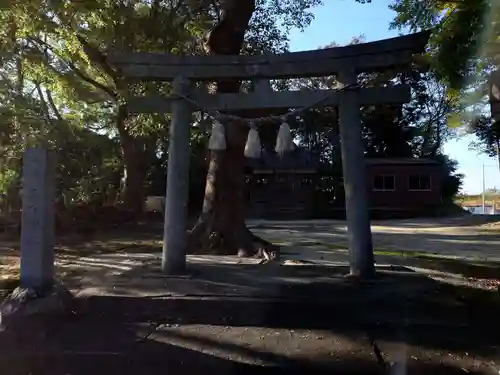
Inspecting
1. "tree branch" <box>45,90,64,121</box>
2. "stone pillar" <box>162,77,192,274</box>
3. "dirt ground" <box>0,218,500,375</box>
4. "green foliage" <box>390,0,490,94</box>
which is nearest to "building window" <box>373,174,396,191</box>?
"tree branch" <box>45,90,64,121</box>

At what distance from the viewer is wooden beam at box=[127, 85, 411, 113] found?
7.54 metres

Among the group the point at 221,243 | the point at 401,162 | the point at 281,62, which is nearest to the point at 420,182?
the point at 401,162

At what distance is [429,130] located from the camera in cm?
4406

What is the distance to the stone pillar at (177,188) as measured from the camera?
7.71m

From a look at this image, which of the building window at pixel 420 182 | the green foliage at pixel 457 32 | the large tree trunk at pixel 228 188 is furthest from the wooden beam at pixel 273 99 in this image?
the building window at pixel 420 182

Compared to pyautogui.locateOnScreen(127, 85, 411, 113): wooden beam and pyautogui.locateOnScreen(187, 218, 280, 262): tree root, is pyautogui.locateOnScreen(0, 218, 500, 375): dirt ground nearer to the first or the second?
pyautogui.locateOnScreen(127, 85, 411, 113): wooden beam

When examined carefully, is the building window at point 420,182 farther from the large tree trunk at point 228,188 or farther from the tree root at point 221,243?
the tree root at point 221,243

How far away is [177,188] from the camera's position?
7746 millimetres

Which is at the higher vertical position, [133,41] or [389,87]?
[133,41]

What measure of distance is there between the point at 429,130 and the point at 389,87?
38.9 m

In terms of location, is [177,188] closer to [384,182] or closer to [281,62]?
[281,62]

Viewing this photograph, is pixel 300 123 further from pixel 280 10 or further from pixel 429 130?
pixel 280 10

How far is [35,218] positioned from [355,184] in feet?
13.8

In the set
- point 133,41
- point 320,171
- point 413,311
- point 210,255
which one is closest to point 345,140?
point 413,311
